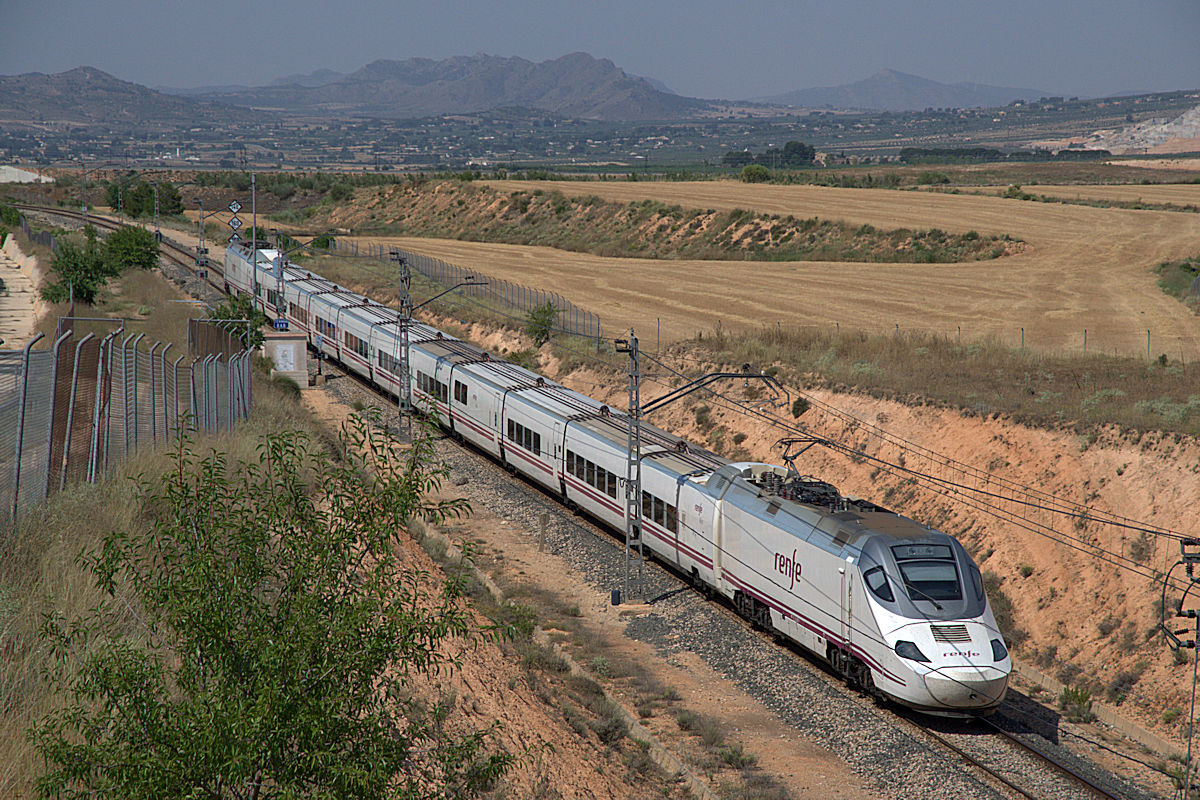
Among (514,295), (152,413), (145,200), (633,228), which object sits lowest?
(514,295)

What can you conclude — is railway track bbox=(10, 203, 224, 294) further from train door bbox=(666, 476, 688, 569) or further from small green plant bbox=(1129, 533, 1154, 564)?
small green plant bbox=(1129, 533, 1154, 564)

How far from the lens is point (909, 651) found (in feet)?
59.5

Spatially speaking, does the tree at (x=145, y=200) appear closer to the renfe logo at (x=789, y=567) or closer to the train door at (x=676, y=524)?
the train door at (x=676, y=524)

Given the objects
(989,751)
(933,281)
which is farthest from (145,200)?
(989,751)

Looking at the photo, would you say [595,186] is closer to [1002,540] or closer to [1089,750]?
[1002,540]

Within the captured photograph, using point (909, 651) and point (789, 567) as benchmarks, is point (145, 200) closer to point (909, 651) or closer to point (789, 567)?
point (789, 567)

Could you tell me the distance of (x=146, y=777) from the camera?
23.4 ft

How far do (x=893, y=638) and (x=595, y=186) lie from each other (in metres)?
108

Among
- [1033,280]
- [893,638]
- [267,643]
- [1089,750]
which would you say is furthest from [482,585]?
[1033,280]

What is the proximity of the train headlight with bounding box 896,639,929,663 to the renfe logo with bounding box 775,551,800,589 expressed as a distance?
307 centimetres

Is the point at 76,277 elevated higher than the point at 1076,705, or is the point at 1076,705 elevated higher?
the point at 76,277

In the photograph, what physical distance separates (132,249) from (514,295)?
31243mm

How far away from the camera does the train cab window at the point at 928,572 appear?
61.5 feet

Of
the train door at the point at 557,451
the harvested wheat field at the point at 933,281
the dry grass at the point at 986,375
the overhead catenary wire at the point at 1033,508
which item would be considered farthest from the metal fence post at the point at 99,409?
the harvested wheat field at the point at 933,281
